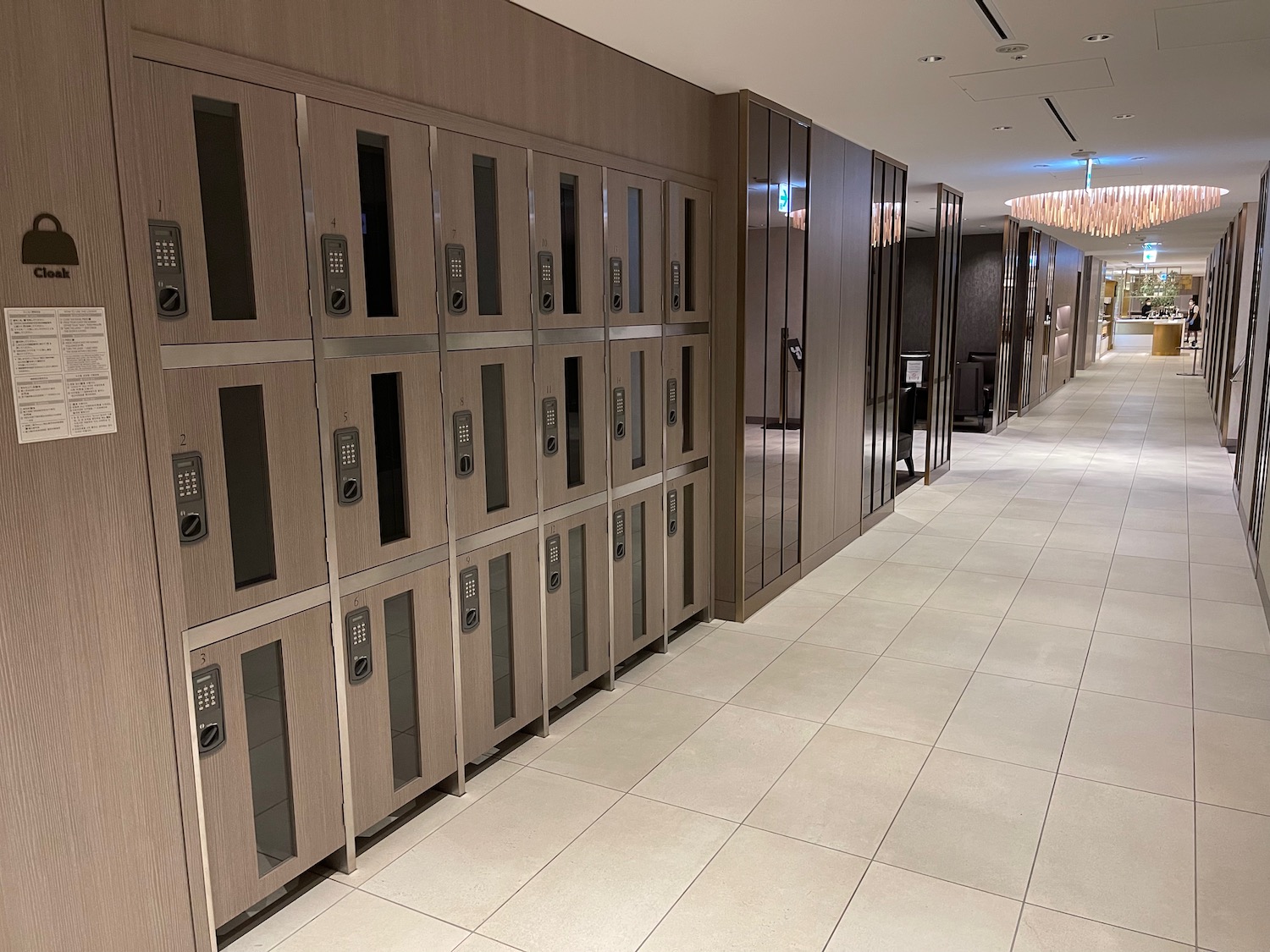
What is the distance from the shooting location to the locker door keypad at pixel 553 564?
12.9ft


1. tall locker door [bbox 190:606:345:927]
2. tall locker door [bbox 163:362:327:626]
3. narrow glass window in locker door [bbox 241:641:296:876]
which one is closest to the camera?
tall locker door [bbox 163:362:327:626]

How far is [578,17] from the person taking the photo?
12.1 feet

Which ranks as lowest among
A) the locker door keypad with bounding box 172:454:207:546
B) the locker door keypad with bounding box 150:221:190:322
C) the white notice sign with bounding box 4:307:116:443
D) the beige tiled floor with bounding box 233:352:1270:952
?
the beige tiled floor with bounding box 233:352:1270:952

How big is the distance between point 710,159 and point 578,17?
1449 millimetres

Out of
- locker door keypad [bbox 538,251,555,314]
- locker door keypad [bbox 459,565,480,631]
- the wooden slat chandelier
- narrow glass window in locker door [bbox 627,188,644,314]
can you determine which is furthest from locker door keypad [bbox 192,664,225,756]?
the wooden slat chandelier

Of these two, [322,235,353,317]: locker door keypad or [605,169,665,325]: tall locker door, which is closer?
[322,235,353,317]: locker door keypad

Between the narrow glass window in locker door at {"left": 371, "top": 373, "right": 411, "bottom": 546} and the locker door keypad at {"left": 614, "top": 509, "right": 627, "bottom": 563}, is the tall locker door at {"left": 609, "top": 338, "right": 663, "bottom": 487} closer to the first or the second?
the locker door keypad at {"left": 614, "top": 509, "right": 627, "bottom": 563}

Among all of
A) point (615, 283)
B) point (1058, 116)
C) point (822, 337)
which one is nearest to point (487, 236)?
point (615, 283)

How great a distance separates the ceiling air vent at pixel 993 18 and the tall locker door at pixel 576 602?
267 cm

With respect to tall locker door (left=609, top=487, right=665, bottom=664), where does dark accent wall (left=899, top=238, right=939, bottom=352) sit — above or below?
above

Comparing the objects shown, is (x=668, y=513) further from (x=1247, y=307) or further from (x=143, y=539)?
(x=1247, y=307)

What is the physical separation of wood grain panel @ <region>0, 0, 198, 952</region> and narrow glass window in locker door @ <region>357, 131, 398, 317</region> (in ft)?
2.79

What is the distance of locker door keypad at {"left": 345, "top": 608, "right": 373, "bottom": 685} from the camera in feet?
9.73

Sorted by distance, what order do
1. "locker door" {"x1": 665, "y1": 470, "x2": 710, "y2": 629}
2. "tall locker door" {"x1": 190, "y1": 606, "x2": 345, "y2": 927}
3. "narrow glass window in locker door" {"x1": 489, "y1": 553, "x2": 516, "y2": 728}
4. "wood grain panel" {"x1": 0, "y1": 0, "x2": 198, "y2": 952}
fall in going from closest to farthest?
"wood grain panel" {"x1": 0, "y1": 0, "x2": 198, "y2": 952} → "tall locker door" {"x1": 190, "y1": 606, "x2": 345, "y2": 927} → "narrow glass window in locker door" {"x1": 489, "y1": 553, "x2": 516, "y2": 728} → "locker door" {"x1": 665, "y1": 470, "x2": 710, "y2": 629}
